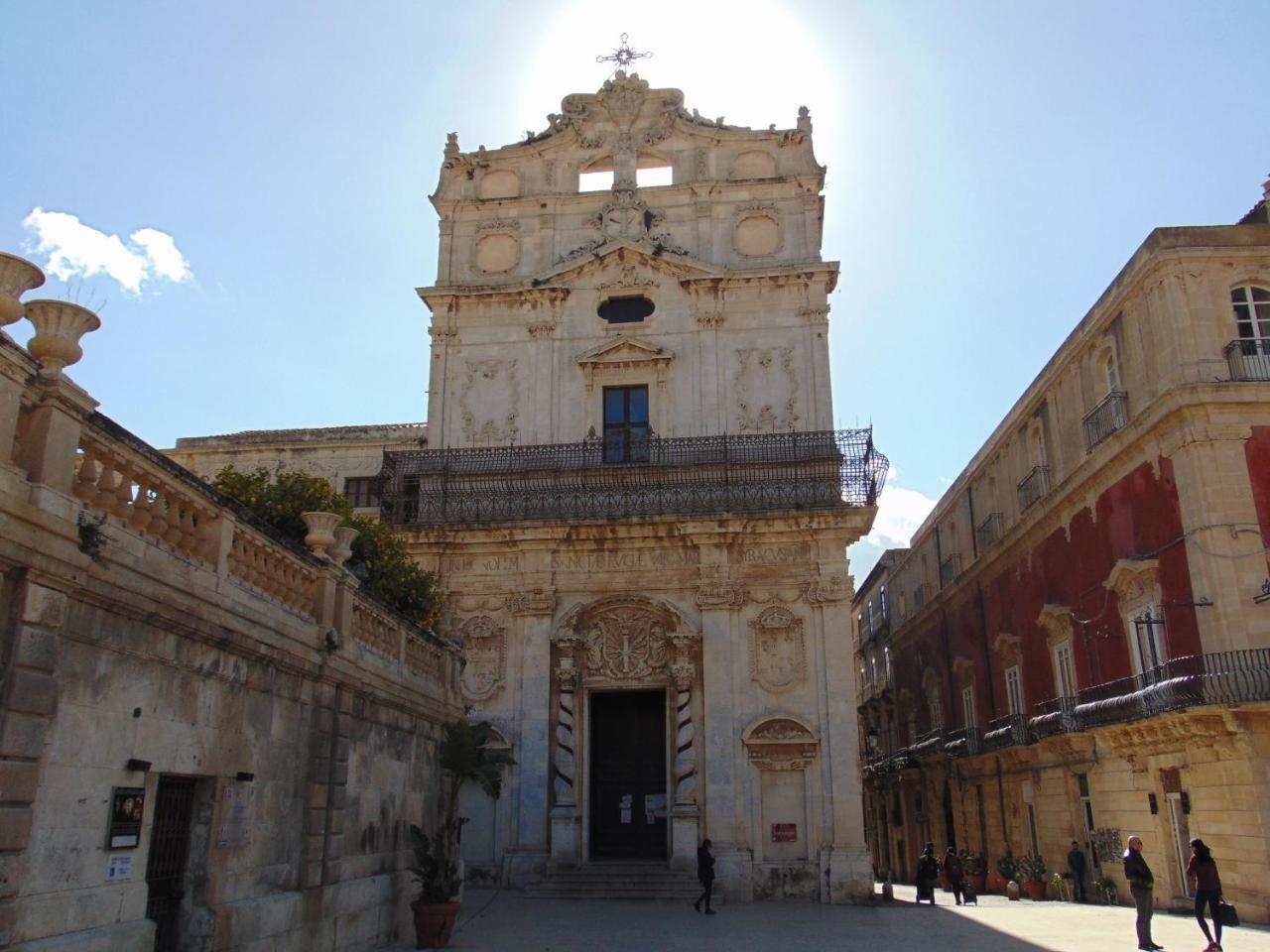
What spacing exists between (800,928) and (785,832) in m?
4.61

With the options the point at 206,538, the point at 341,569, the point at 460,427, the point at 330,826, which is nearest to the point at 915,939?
the point at 330,826

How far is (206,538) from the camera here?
362 inches

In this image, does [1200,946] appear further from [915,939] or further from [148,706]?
[148,706]

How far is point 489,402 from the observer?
25047 millimetres

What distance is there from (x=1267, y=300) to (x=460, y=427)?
16.5 meters

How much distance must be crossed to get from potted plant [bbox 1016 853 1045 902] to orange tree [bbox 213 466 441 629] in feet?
47.5

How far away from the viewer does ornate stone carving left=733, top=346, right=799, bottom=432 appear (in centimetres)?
2394

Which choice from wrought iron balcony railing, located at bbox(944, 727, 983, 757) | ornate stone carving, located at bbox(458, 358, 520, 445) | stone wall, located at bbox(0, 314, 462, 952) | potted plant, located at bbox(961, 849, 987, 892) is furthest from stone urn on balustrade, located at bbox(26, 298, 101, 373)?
potted plant, located at bbox(961, 849, 987, 892)

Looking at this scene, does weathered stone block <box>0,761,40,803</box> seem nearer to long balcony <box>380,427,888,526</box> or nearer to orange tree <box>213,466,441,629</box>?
orange tree <box>213,466,441,629</box>

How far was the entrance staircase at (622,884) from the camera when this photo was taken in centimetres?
1948

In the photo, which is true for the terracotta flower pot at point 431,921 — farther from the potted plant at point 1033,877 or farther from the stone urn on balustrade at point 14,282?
the potted plant at point 1033,877

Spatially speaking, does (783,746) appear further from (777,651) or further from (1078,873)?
(1078,873)

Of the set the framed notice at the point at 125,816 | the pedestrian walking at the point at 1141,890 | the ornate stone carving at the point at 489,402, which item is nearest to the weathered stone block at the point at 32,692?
the framed notice at the point at 125,816

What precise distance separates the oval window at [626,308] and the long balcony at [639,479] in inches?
129
